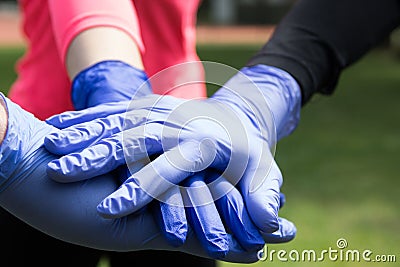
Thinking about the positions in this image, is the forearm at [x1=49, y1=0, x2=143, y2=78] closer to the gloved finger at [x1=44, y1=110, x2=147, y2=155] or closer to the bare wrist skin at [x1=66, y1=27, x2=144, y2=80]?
the bare wrist skin at [x1=66, y1=27, x2=144, y2=80]

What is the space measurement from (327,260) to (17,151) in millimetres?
2400

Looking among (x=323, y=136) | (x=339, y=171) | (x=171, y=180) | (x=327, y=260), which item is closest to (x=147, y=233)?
(x=171, y=180)

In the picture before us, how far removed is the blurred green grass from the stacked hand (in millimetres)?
342

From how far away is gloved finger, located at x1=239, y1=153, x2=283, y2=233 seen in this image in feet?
3.76

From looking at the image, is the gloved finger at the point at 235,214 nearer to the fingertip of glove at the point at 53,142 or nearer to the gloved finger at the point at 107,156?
the gloved finger at the point at 107,156

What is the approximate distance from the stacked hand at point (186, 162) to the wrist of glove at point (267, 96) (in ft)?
0.27

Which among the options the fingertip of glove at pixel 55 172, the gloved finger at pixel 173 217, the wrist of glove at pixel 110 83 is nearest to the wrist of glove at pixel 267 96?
the wrist of glove at pixel 110 83

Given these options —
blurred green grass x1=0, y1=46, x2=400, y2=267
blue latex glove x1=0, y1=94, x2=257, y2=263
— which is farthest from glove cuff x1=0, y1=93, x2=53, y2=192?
blurred green grass x1=0, y1=46, x2=400, y2=267

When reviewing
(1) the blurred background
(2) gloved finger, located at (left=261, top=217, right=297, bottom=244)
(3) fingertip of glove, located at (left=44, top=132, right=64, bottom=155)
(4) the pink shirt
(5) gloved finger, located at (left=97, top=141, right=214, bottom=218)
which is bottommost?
(1) the blurred background

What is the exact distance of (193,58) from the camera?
5.72 feet

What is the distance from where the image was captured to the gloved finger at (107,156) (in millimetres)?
1093

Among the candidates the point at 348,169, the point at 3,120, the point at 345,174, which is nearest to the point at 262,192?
the point at 3,120

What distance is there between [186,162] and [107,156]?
119mm

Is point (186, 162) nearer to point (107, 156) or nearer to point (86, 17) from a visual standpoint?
point (107, 156)
